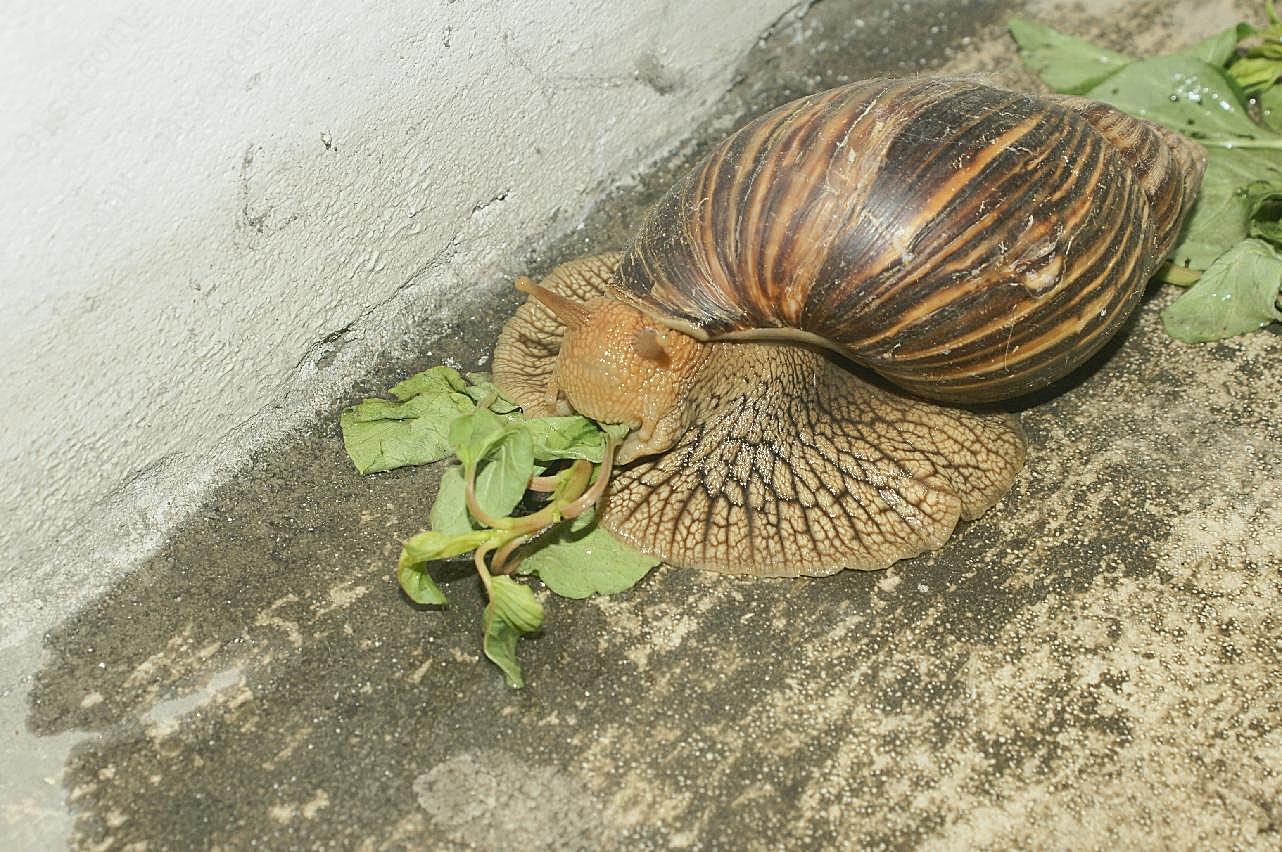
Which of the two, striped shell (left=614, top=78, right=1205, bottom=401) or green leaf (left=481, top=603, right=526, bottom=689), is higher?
striped shell (left=614, top=78, right=1205, bottom=401)

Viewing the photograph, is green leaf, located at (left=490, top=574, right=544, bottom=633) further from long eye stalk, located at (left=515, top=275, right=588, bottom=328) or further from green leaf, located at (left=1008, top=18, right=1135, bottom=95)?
green leaf, located at (left=1008, top=18, right=1135, bottom=95)

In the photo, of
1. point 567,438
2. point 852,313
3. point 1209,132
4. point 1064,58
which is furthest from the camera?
point 1064,58

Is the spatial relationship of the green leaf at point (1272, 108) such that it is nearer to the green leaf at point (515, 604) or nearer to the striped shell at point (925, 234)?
the striped shell at point (925, 234)

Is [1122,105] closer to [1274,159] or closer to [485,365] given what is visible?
[1274,159]

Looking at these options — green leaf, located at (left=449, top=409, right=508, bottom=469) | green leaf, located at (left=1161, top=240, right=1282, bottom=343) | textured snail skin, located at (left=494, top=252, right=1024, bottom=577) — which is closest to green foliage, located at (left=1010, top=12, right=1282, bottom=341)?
green leaf, located at (left=1161, top=240, right=1282, bottom=343)

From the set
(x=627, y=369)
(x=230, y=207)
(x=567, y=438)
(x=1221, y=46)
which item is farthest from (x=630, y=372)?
(x=1221, y=46)

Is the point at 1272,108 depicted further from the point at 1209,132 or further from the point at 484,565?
the point at 484,565
